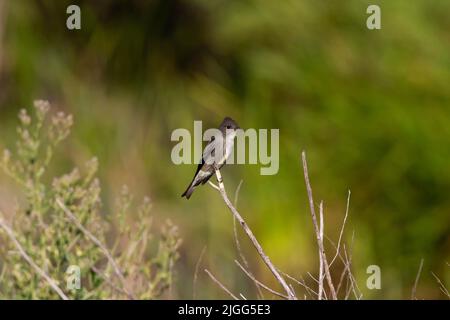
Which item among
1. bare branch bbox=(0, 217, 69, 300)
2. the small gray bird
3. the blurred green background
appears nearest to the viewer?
bare branch bbox=(0, 217, 69, 300)

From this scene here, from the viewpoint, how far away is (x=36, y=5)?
688 centimetres

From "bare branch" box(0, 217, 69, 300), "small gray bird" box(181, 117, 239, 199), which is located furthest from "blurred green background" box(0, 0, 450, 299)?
"bare branch" box(0, 217, 69, 300)

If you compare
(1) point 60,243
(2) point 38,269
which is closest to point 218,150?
(1) point 60,243

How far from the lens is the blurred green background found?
5.80 metres

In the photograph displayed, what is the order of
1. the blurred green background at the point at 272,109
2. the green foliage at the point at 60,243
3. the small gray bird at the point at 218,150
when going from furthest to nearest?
the blurred green background at the point at 272,109, the green foliage at the point at 60,243, the small gray bird at the point at 218,150

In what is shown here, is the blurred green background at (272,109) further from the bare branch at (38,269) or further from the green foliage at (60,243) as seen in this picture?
the bare branch at (38,269)

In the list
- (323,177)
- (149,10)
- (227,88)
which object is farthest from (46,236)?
(149,10)

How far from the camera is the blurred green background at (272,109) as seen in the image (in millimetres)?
5801

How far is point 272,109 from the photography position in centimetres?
609

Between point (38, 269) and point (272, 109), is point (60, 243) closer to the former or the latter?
point (38, 269)

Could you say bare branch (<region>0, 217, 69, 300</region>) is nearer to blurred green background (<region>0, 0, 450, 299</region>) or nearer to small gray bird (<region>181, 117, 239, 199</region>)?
small gray bird (<region>181, 117, 239, 199</region>)

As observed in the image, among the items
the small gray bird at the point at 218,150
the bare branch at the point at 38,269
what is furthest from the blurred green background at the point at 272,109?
the bare branch at the point at 38,269

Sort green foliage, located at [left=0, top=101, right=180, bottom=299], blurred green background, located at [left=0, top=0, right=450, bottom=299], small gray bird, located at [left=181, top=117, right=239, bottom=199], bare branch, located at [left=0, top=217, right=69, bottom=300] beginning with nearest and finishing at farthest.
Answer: bare branch, located at [left=0, top=217, right=69, bottom=300] < small gray bird, located at [left=181, top=117, right=239, bottom=199] < green foliage, located at [left=0, top=101, right=180, bottom=299] < blurred green background, located at [left=0, top=0, right=450, bottom=299]

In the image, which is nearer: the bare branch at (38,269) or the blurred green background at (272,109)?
the bare branch at (38,269)
